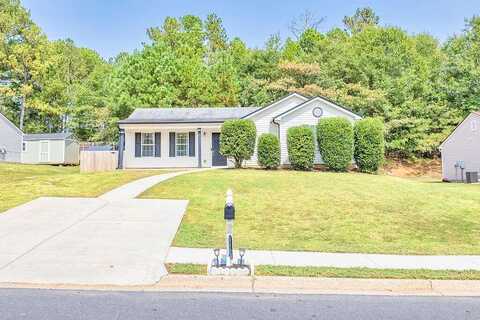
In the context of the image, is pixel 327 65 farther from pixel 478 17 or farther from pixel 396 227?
pixel 396 227

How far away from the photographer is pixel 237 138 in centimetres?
1859

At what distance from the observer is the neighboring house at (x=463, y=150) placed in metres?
24.1

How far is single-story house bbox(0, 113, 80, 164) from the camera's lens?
3253 cm

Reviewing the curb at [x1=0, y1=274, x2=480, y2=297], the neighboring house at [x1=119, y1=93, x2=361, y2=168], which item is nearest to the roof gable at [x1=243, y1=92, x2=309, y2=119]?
the neighboring house at [x1=119, y1=93, x2=361, y2=168]

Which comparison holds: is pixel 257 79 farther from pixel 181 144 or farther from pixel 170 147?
pixel 170 147

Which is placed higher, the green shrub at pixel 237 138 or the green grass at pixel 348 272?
the green shrub at pixel 237 138

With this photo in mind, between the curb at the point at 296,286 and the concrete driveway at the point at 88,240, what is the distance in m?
0.19

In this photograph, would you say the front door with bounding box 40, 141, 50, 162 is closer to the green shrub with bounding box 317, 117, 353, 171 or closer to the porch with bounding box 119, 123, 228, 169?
the porch with bounding box 119, 123, 228, 169

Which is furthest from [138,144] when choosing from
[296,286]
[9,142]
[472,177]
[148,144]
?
[296,286]

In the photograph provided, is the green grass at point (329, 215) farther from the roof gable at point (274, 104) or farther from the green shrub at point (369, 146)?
the roof gable at point (274, 104)

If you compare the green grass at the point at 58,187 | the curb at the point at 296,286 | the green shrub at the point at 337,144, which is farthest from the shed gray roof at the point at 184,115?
the curb at the point at 296,286

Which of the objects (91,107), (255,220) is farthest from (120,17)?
(255,220)

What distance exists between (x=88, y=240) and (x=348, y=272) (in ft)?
14.7

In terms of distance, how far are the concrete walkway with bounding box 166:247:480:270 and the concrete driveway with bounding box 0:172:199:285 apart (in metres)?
0.48
